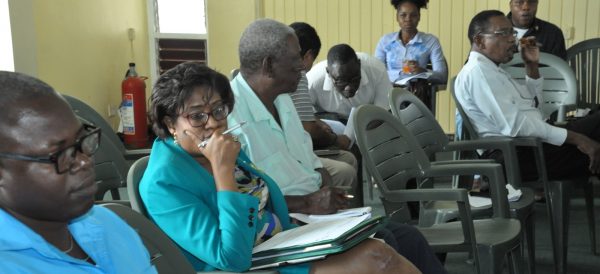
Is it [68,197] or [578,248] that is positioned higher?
[68,197]

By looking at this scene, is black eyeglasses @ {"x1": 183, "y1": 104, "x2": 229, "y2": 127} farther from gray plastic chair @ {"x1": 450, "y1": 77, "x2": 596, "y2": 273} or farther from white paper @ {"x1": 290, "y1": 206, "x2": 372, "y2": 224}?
gray plastic chair @ {"x1": 450, "y1": 77, "x2": 596, "y2": 273}

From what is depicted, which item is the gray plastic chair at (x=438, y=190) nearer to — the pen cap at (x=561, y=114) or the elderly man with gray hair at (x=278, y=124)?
the elderly man with gray hair at (x=278, y=124)

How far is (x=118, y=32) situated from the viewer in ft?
17.3

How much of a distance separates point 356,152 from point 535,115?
1.01 meters

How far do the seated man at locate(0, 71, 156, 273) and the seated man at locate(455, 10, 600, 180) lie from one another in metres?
2.36

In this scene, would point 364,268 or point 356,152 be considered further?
point 356,152

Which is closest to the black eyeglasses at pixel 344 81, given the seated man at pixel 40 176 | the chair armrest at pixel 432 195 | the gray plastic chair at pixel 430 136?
the gray plastic chair at pixel 430 136

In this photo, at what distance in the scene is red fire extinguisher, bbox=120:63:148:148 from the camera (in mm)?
5074

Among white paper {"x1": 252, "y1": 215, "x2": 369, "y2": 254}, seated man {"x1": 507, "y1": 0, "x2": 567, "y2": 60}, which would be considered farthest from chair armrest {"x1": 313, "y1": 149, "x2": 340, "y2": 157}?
seated man {"x1": 507, "y1": 0, "x2": 567, "y2": 60}

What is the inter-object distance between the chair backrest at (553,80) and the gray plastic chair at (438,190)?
1.56m

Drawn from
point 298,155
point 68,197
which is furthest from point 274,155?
point 68,197

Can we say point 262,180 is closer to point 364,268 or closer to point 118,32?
point 364,268

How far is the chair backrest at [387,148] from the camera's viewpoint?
2.28m

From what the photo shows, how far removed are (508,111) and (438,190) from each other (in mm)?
1070
